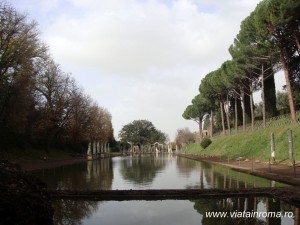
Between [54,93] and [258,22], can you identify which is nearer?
[258,22]

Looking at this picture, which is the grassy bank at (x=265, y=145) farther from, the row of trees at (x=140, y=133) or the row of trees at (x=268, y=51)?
the row of trees at (x=140, y=133)

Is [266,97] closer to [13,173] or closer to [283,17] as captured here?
[283,17]

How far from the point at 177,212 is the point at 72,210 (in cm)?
341

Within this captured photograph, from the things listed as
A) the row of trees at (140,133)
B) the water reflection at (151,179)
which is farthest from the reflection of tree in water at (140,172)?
the row of trees at (140,133)

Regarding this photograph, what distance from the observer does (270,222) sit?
984 centimetres

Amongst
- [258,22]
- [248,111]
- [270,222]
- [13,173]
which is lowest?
[270,222]

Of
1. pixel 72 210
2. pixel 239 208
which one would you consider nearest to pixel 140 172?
pixel 72 210

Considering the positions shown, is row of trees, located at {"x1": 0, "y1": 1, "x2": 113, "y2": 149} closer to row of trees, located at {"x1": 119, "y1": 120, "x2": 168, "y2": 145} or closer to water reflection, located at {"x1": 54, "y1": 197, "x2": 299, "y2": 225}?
water reflection, located at {"x1": 54, "y1": 197, "x2": 299, "y2": 225}

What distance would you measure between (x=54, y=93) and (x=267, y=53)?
3055cm

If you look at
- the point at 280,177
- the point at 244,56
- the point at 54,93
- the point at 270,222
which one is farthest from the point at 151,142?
the point at 270,222

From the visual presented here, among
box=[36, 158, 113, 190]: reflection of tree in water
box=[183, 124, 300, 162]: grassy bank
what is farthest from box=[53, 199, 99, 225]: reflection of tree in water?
box=[183, 124, 300, 162]: grassy bank

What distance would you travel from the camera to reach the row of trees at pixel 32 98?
1282 inches

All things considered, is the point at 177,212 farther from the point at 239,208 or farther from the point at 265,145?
the point at 265,145

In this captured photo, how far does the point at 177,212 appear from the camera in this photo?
11648 millimetres
